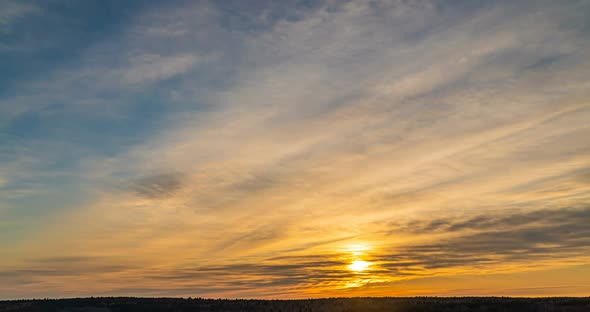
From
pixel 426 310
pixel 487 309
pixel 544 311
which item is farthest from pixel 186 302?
pixel 544 311

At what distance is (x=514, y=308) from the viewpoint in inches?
2277

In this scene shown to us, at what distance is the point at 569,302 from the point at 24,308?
2553 inches

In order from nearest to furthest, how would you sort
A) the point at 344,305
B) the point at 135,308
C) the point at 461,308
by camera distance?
the point at 461,308 → the point at 344,305 → the point at 135,308

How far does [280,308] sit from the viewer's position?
69438mm

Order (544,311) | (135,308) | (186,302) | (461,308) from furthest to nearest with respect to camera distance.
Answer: (186,302) → (135,308) → (461,308) → (544,311)

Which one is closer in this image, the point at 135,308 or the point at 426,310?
the point at 426,310

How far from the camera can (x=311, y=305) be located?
70.6m

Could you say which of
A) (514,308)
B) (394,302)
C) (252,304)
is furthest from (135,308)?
(514,308)

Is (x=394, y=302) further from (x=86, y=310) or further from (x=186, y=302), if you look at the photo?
(x=86, y=310)

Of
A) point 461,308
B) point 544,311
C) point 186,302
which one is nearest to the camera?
point 544,311

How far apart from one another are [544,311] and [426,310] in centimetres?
1121

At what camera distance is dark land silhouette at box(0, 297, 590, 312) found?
59.5 m

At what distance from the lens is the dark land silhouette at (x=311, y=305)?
195 feet

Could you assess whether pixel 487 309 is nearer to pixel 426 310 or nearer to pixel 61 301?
pixel 426 310
